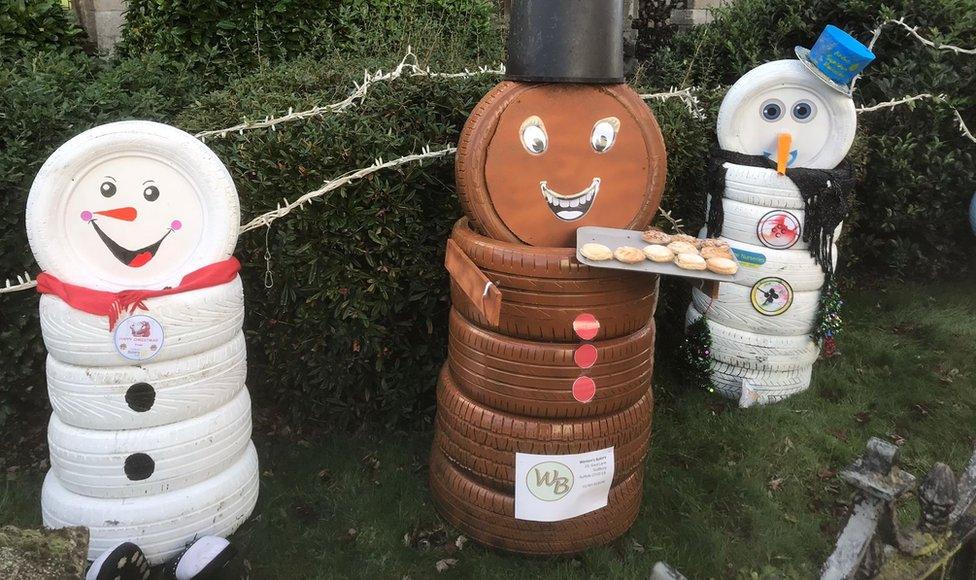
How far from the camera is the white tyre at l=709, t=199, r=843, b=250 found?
3.75 m

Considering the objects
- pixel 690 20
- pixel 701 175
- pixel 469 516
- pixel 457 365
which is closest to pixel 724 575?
pixel 469 516

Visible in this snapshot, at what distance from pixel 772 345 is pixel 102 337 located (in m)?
3.36

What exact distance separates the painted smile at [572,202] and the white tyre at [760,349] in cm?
179

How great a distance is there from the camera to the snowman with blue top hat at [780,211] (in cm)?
368

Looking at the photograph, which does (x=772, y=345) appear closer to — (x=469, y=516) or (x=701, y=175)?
(x=701, y=175)

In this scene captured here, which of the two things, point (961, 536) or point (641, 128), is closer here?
point (961, 536)

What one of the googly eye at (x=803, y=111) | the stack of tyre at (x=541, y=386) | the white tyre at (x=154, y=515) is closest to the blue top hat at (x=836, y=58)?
the googly eye at (x=803, y=111)

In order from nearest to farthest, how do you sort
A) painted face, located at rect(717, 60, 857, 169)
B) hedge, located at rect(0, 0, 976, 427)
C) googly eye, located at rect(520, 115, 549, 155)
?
googly eye, located at rect(520, 115, 549, 155) < hedge, located at rect(0, 0, 976, 427) < painted face, located at rect(717, 60, 857, 169)

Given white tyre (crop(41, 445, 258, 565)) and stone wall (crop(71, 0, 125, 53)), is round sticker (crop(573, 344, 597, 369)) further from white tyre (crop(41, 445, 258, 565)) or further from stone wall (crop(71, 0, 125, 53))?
stone wall (crop(71, 0, 125, 53))

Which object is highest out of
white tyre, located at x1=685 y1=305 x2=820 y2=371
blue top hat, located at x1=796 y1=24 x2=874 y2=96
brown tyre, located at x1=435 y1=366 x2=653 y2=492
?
blue top hat, located at x1=796 y1=24 x2=874 y2=96

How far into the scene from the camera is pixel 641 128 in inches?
105

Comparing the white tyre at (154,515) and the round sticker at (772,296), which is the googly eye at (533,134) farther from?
the round sticker at (772,296)

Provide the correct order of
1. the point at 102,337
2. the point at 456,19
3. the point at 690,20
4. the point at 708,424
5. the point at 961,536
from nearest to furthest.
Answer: the point at 961,536 → the point at 102,337 → the point at 708,424 → the point at 456,19 → the point at 690,20

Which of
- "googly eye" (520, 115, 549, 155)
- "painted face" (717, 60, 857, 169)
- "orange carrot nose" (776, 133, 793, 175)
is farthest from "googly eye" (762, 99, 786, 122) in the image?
"googly eye" (520, 115, 549, 155)
